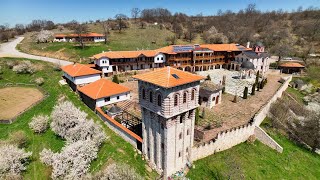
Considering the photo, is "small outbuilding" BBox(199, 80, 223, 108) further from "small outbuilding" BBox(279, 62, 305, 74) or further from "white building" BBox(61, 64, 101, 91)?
"small outbuilding" BBox(279, 62, 305, 74)

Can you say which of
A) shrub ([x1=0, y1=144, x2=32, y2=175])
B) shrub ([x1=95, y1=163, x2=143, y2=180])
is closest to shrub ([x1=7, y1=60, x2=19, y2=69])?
shrub ([x1=0, y1=144, x2=32, y2=175])

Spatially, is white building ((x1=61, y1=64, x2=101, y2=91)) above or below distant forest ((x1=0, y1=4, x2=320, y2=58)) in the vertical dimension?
below

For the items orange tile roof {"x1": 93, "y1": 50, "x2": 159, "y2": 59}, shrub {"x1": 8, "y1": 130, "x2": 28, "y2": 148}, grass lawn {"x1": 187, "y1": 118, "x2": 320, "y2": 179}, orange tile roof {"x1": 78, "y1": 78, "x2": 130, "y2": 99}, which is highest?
orange tile roof {"x1": 93, "y1": 50, "x2": 159, "y2": 59}

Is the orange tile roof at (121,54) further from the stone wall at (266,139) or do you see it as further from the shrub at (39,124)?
the stone wall at (266,139)

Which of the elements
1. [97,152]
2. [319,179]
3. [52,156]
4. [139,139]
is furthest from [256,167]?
[52,156]

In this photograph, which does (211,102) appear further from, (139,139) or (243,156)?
(139,139)

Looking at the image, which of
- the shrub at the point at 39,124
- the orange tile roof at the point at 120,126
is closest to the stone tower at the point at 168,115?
the orange tile roof at the point at 120,126
